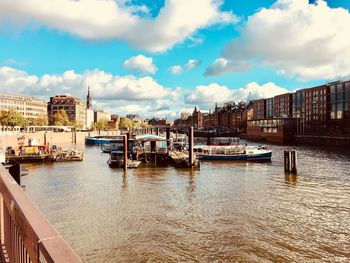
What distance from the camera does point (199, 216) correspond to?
21953 mm

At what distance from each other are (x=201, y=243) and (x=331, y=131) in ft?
337

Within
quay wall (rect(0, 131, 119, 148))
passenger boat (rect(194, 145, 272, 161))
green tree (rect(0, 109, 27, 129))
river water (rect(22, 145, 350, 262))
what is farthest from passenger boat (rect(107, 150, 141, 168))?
green tree (rect(0, 109, 27, 129))

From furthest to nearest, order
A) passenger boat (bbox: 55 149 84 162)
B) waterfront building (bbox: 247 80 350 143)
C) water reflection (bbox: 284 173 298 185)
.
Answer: waterfront building (bbox: 247 80 350 143) → passenger boat (bbox: 55 149 84 162) → water reflection (bbox: 284 173 298 185)

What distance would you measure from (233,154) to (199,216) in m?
38.0

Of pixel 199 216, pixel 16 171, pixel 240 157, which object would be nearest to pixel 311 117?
pixel 240 157

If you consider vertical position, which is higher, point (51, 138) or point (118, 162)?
point (51, 138)

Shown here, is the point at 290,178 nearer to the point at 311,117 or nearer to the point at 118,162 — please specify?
the point at 118,162

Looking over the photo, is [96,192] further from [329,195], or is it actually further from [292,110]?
[292,110]

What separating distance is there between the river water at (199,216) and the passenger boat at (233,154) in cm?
1630

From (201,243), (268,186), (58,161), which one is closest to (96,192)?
(201,243)

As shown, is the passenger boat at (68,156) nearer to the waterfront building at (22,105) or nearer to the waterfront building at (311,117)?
the waterfront building at (311,117)

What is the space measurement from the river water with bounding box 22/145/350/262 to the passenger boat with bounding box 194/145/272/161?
1630 cm

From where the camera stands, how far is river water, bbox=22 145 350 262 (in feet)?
53.4

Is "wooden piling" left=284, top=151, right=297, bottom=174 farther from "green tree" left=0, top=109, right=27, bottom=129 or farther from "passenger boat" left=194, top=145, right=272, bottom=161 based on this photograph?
"green tree" left=0, top=109, right=27, bottom=129
